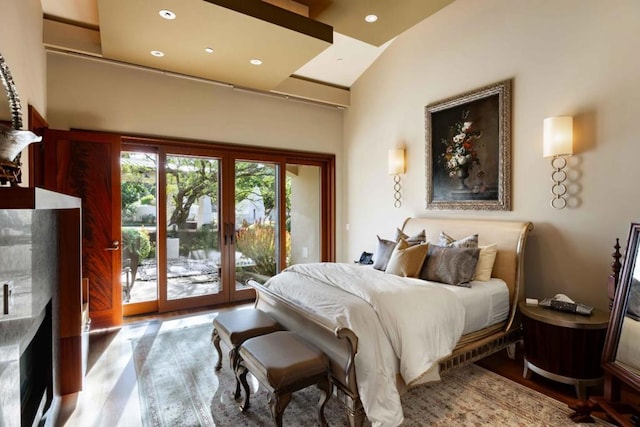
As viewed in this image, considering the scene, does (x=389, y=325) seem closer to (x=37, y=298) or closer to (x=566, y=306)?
(x=566, y=306)

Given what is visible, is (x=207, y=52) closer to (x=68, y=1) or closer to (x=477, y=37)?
(x=68, y=1)

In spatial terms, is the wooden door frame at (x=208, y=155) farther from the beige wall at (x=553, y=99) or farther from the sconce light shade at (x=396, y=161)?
the beige wall at (x=553, y=99)

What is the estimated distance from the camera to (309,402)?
8.10ft

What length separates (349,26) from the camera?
11.0 ft

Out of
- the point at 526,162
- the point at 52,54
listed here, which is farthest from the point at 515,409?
the point at 52,54

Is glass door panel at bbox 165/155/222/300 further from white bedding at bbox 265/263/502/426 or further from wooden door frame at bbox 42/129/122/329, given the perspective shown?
white bedding at bbox 265/263/502/426

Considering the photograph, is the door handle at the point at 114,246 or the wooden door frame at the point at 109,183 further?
the door handle at the point at 114,246

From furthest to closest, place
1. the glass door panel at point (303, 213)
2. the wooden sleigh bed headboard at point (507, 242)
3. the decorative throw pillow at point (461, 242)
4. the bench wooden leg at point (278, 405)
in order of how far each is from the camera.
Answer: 1. the glass door panel at point (303, 213)
2. the decorative throw pillow at point (461, 242)
3. the wooden sleigh bed headboard at point (507, 242)
4. the bench wooden leg at point (278, 405)

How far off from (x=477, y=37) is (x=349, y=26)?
150 cm

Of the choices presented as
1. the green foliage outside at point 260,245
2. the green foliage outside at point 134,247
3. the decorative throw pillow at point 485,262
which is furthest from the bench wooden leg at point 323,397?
the green foliage outside at point 134,247

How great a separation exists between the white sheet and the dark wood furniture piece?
783 mm

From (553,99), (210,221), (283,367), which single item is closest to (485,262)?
(553,99)

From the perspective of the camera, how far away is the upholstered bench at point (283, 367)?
1967mm

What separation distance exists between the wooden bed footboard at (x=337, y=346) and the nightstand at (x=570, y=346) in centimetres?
158
